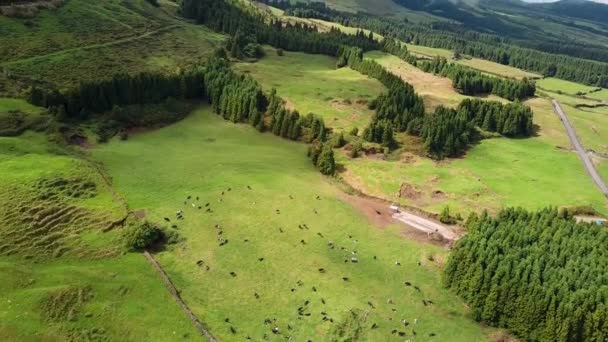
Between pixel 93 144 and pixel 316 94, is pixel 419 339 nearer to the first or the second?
pixel 93 144

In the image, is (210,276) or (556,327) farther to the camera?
(210,276)

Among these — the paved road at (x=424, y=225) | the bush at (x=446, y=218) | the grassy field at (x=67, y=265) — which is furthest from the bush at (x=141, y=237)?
the bush at (x=446, y=218)

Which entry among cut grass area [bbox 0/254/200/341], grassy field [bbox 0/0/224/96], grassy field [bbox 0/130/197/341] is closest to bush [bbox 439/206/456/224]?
cut grass area [bbox 0/254/200/341]

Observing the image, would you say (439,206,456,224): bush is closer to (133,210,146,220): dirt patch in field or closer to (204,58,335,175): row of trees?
(204,58,335,175): row of trees

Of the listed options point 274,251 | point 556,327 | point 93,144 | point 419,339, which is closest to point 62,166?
point 93,144

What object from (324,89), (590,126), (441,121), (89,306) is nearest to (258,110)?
(324,89)

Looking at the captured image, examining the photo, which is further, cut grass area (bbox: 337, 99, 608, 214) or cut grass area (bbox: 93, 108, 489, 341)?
cut grass area (bbox: 337, 99, 608, 214)

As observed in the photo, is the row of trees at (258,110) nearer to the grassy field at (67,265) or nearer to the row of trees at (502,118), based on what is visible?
the row of trees at (502,118)
